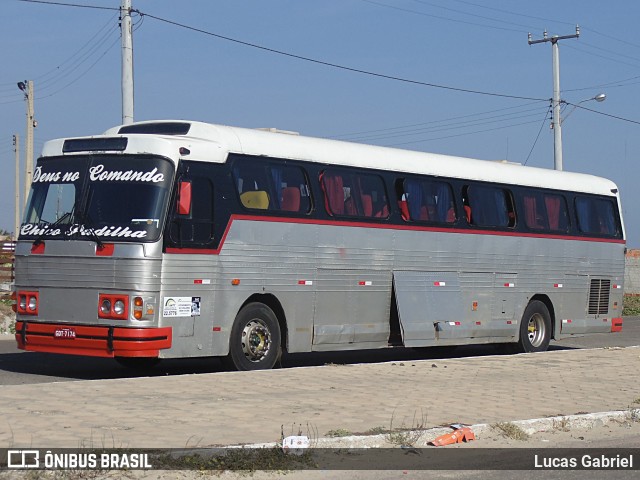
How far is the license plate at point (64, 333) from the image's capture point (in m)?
14.9

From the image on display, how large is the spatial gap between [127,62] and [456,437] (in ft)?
53.1

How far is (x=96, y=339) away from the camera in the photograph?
1472 cm

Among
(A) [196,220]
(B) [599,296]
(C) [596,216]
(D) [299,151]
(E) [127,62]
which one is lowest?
(B) [599,296]

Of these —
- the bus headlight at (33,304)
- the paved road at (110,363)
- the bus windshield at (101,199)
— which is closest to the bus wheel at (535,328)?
the paved road at (110,363)

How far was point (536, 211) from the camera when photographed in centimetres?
2214

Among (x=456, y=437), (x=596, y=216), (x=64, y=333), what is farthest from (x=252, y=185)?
(x=596, y=216)

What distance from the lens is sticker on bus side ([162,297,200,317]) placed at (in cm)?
1487

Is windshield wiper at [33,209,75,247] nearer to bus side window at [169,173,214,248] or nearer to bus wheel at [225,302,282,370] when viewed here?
bus side window at [169,173,214,248]

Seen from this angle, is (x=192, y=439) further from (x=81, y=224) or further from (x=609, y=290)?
(x=609, y=290)

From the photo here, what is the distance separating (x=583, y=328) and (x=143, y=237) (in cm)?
1169

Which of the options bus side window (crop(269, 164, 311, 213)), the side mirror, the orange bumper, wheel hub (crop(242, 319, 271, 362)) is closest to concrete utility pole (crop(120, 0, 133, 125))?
bus side window (crop(269, 164, 311, 213))

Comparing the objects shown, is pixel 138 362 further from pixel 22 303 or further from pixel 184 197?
pixel 184 197

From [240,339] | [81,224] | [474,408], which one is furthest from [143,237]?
[474,408]

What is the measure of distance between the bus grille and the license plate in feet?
39.9
